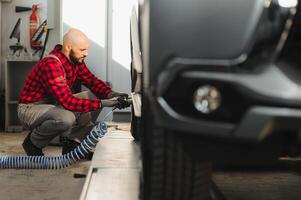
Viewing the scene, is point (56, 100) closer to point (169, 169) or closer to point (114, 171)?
point (114, 171)

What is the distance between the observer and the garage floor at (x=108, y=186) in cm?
216

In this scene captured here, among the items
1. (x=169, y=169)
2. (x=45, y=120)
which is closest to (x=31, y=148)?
(x=45, y=120)

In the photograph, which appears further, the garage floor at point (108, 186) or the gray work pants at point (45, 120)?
the gray work pants at point (45, 120)

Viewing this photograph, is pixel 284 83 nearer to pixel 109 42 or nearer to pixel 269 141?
pixel 269 141

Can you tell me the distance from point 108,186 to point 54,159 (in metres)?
1.19

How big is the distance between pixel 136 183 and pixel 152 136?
934 millimetres

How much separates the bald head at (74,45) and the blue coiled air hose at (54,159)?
56 centimetres

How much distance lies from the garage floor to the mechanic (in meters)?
0.32

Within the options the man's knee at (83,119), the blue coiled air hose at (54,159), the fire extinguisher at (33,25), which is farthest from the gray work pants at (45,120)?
the fire extinguisher at (33,25)

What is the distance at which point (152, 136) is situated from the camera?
45.5 inches

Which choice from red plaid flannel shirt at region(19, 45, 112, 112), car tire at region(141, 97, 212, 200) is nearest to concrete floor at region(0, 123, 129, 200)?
red plaid flannel shirt at region(19, 45, 112, 112)

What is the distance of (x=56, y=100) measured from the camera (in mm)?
3350

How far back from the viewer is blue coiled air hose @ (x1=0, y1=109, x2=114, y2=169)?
10.0 ft

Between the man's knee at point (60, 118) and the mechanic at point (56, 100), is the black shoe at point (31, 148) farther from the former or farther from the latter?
the man's knee at point (60, 118)
